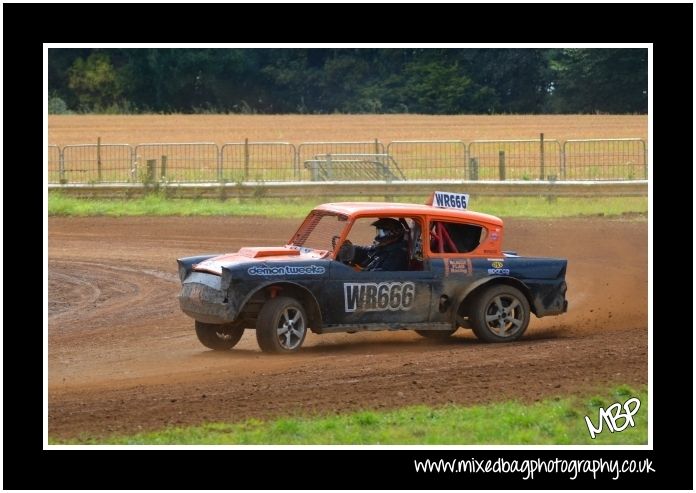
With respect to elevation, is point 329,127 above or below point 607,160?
above

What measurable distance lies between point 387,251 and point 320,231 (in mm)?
768

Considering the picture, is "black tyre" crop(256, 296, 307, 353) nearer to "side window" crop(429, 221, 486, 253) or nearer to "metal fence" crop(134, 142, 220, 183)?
"side window" crop(429, 221, 486, 253)

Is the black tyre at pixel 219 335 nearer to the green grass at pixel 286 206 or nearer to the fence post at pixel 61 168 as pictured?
the green grass at pixel 286 206

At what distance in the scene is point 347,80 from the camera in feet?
185

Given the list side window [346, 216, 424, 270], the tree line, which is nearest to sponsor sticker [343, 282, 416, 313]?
side window [346, 216, 424, 270]

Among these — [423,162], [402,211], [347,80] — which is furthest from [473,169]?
[347,80]

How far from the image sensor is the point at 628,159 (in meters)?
30.4

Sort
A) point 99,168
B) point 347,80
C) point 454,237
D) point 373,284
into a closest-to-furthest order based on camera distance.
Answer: point 373,284, point 454,237, point 99,168, point 347,80

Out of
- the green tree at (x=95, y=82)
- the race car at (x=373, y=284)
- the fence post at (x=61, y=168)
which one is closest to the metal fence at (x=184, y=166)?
the fence post at (x=61, y=168)

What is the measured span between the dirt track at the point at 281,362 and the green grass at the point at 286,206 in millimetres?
8244

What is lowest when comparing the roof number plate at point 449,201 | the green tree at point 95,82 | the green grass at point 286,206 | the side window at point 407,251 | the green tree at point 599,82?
the side window at point 407,251

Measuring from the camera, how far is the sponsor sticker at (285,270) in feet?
39.1

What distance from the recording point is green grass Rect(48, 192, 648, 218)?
89.9ft

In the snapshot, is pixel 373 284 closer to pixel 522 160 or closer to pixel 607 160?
pixel 607 160
